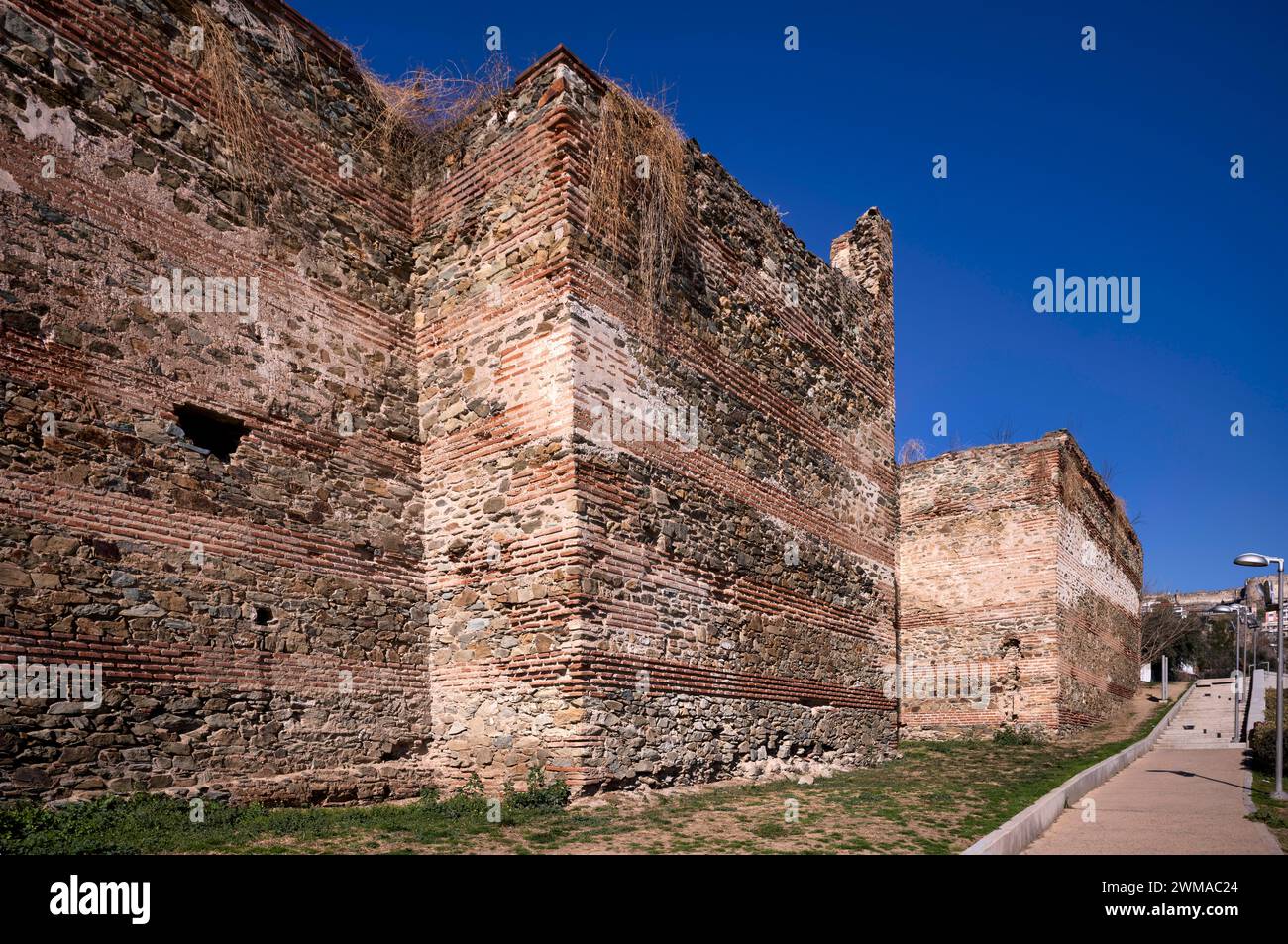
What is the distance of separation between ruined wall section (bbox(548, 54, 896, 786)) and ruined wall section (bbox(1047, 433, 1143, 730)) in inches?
262

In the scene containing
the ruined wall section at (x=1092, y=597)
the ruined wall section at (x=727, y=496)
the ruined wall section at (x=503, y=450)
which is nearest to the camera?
the ruined wall section at (x=503, y=450)

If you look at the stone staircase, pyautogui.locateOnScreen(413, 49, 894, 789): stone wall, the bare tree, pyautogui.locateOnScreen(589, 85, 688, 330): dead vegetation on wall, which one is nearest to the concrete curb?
pyautogui.locateOnScreen(413, 49, 894, 789): stone wall

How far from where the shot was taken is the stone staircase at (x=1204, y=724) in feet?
65.5

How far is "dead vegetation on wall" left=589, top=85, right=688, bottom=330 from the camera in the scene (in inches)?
382

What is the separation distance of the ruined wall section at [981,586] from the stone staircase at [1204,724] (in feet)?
12.3

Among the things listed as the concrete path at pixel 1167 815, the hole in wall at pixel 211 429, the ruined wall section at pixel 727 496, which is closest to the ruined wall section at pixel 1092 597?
the concrete path at pixel 1167 815

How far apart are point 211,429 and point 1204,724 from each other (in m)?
24.2

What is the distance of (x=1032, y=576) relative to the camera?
18859 mm

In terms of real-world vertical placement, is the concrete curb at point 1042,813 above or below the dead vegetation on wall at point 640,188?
below
